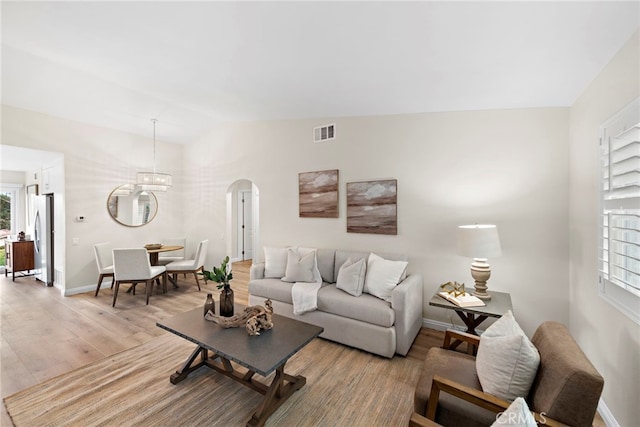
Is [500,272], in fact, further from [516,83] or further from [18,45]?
[18,45]

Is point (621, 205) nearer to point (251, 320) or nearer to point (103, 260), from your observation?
point (251, 320)

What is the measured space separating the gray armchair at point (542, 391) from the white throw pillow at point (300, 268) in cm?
188

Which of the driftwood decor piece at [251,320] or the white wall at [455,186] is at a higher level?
the white wall at [455,186]

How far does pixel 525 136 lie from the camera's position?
111 inches

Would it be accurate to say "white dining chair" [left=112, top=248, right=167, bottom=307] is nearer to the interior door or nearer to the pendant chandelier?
the pendant chandelier

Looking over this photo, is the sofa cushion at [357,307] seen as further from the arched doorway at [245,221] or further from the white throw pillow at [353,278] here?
the arched doorway at [245,221]

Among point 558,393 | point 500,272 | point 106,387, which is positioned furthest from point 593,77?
point 106,387

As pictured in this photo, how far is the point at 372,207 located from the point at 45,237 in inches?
246

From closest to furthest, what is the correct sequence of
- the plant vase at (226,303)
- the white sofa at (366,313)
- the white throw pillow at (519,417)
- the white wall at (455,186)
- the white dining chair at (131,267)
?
1. the white throw pillow at (519,417)
2. the plant vase at (226,303)
3. the white sofa at (366,313)
4. the white wall at (455,186)
5. the white dining chair at (131,267)

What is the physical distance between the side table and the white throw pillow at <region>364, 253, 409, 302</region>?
455 millimetres

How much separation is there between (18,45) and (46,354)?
3157 mm

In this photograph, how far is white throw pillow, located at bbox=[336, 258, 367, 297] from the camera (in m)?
3.00

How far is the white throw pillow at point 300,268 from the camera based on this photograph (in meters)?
3.42

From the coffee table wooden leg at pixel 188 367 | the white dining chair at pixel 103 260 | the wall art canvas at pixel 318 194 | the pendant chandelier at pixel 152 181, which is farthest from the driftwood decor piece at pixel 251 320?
the white dining chair at pixel 103 260
